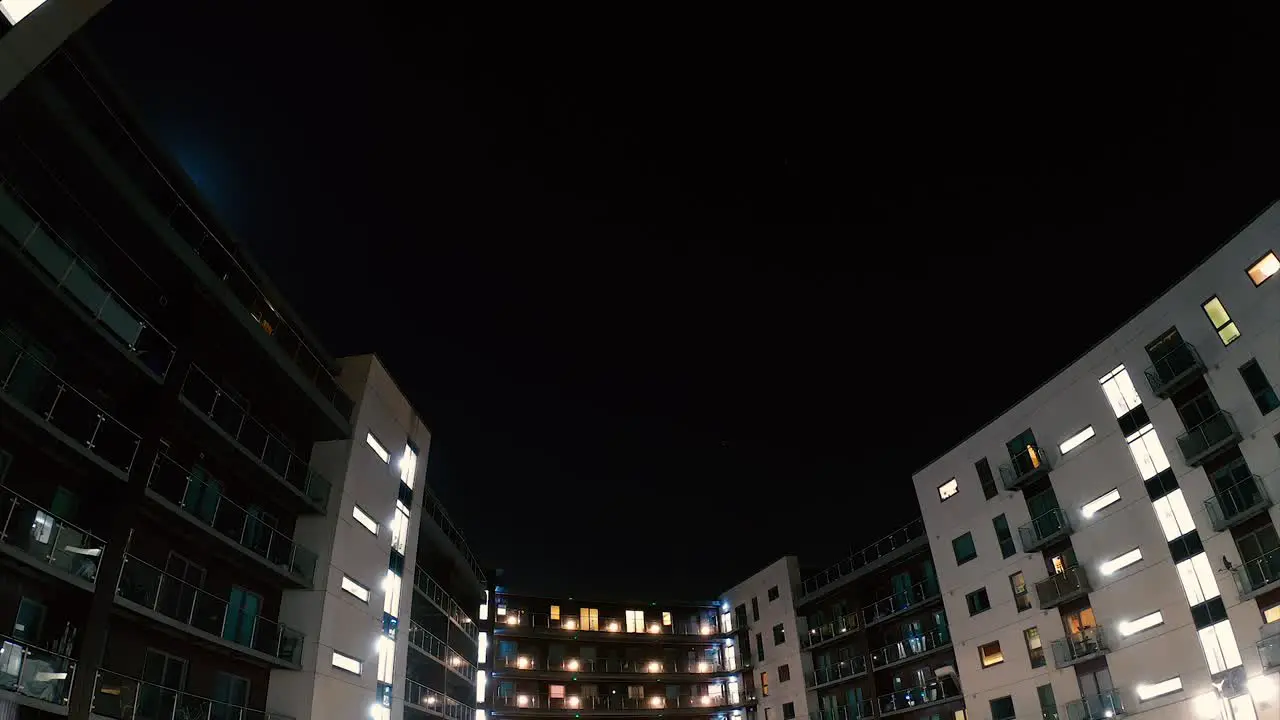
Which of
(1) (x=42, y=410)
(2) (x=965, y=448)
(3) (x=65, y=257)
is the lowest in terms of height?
(1) (x=42, y=410)

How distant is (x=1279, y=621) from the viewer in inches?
901

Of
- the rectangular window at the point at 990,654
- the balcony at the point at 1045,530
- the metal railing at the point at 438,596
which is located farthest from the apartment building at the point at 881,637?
the metal railing at the point at 438,596

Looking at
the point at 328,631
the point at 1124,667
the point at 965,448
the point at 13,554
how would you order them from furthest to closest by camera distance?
the point at 965,448 < the point at 1124,667 < the point at 328,631 < the point at 13,554

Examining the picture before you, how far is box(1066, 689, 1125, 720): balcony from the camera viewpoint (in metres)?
27.6

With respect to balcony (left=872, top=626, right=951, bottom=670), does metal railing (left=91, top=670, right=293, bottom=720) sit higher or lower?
lower

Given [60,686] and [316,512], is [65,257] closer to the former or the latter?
[60,686]

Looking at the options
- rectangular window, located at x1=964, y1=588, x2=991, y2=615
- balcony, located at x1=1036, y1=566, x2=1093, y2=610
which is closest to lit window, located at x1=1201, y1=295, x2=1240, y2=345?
balcony, located at x1=1036, y1=566, x2=1093, y2=610

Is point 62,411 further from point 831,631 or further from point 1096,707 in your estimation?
point 831,631

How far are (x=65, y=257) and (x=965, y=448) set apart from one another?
35.5m

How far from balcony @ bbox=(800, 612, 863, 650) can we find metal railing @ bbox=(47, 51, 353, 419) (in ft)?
101

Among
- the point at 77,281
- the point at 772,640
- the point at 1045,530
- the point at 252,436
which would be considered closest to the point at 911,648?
the point at 1045,530

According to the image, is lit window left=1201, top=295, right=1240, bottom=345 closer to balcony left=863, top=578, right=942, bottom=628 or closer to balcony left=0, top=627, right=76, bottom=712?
balcony left=863, top=578, right=942, bottom=628

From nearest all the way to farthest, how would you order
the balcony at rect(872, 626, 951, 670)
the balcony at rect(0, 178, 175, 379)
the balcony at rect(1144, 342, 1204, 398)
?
the balcony at rect(0, 178, 175, 379)
the balcony at rect(1144, 342, 1204, 398)
the balcony at rect(872, 626, 951, 670)

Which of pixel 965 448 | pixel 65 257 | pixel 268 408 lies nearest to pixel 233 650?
pixel 268 408
